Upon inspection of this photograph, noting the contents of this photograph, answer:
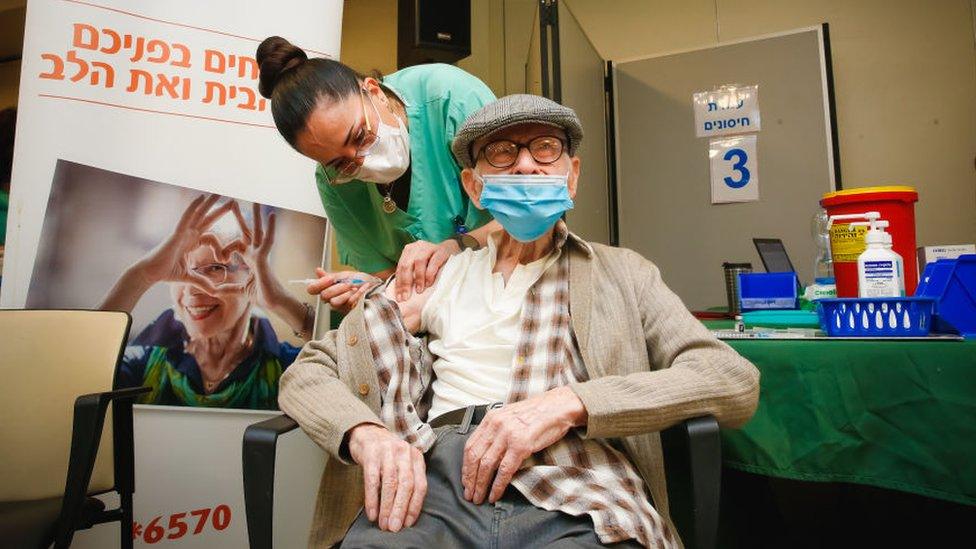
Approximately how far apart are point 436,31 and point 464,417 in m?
2.54

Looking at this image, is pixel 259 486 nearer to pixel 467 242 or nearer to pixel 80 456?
pixel 80 456

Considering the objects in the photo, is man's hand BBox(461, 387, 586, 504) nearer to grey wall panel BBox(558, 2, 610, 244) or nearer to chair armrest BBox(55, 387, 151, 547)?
chair armrest BBox(55, 387, 151, 547)

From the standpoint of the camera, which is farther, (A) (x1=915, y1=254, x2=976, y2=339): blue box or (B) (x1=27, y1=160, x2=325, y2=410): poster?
(B) (x1=27, y1=160, x2=325, y2=410): poster

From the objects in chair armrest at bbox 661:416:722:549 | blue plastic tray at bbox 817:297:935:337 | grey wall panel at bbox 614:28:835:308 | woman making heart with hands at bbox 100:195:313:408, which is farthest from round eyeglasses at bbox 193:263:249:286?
grey wall panel at bbox 614:28:835:308

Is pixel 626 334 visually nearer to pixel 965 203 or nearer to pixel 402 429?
pixel 402 429

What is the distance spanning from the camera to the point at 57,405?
1656 millimetres

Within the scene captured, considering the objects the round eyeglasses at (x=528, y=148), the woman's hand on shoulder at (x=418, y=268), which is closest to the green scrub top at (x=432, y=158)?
the woman's hand on shoulder at (x=418, y=268)

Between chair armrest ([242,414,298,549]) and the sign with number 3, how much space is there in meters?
3.19

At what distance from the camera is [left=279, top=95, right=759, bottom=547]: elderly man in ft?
3.14

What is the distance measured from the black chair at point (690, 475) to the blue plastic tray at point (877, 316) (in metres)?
0.47

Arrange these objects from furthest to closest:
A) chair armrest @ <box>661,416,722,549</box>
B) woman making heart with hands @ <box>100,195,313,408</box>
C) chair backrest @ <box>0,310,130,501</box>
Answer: woman making heart with hands @ <box>100,195,313,408</box> < chair backrest @ <box>0,310,130,501</box> < chair armrest @ <box>661,416,722,549</box>

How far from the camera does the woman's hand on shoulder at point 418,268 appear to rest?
1.35 metres

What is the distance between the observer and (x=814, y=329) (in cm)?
132

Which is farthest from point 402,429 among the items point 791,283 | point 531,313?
point 791,283
